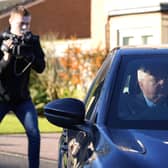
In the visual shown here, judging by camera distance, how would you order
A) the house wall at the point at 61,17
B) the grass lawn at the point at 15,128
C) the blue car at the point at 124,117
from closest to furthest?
the blue car at the point at 124,117 < the grass lawn at the point at 15,128 < the house wall at the point at 61,17

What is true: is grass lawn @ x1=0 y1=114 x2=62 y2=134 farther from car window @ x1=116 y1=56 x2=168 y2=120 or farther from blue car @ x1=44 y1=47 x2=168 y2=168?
car window @ x1=116 y1=56 x2=168 y2=120

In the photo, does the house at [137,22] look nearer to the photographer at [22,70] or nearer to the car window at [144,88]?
the photographer at [22,70]

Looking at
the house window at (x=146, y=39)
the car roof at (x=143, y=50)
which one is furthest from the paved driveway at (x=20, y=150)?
the house window at (x=146, y=39)

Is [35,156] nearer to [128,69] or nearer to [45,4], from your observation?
[128,69]

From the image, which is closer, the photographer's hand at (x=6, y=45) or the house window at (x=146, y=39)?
the photographer's hand at (x=6, y=45)

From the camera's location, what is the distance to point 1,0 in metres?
46.2

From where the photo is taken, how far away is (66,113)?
4406 mm

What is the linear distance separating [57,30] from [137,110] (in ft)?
112

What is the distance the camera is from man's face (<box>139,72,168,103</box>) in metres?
4.68

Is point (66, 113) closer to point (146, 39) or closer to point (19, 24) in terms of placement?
point (19, 24)

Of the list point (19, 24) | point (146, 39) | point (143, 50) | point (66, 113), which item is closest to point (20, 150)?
point (19, 24)

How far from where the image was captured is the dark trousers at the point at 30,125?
7664mm

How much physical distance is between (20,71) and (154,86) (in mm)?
3143

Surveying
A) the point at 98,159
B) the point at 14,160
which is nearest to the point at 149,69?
the point at 98,159
